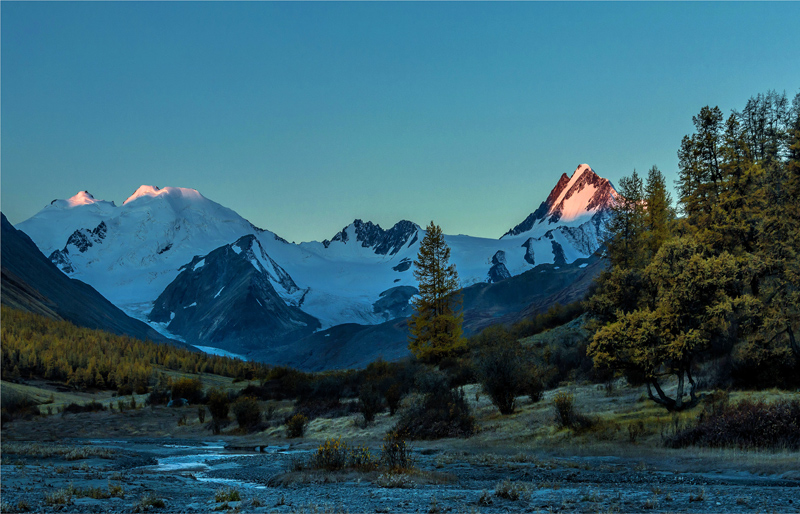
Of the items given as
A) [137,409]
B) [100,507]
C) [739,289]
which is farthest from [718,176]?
[137,409]

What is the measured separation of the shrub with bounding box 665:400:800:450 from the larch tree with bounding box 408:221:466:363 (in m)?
40.1

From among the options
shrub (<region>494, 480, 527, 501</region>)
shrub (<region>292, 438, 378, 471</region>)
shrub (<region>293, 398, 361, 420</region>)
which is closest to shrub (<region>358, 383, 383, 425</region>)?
shrub (<region>293, 398, 361, 420</region>)

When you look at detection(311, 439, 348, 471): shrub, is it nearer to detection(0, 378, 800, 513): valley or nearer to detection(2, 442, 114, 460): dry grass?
detection(0, 378, 800, 513): valley

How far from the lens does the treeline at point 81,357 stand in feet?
281

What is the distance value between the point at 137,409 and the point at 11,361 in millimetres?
43574

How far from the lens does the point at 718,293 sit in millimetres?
25906

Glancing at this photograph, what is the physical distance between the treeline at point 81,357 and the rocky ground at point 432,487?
65.9m

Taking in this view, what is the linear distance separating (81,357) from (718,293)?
9483 cm

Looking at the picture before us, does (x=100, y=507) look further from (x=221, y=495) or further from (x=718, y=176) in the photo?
(x=718, y=176)

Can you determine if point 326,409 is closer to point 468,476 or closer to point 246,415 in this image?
point 246,415

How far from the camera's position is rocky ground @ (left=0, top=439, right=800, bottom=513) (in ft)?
44.2


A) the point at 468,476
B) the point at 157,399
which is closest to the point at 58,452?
the point at 468,476

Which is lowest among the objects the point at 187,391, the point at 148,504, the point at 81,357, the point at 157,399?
the point at 148,504

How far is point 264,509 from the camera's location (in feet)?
45.9
